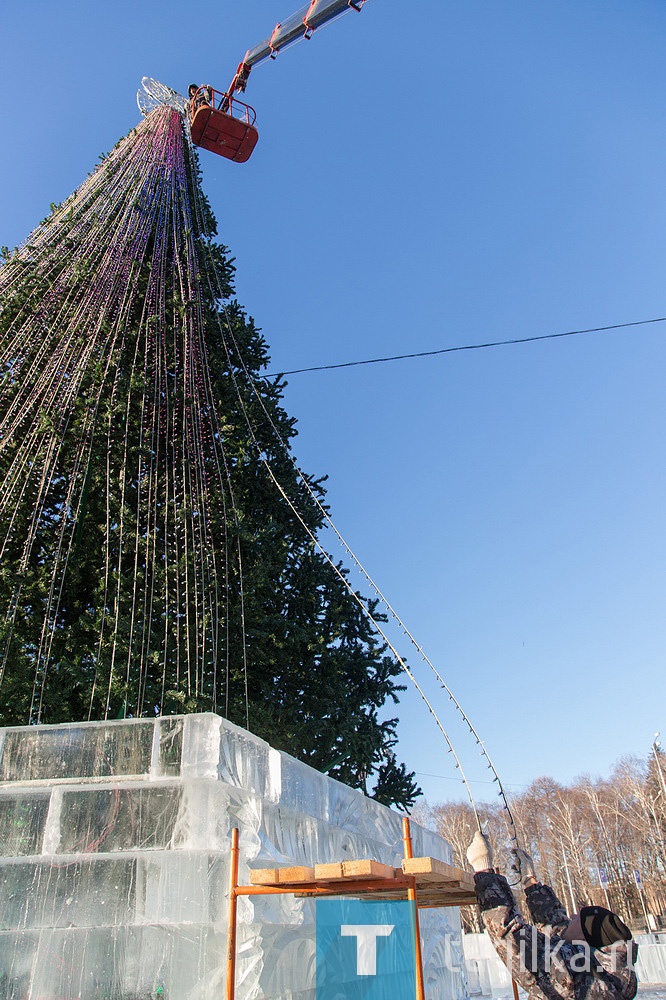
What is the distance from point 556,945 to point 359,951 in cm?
221

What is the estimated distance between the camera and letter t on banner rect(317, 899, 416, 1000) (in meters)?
5.23

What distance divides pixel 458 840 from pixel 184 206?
38.1 metres

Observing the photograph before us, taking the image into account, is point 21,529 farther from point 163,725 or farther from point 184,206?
point 184,206

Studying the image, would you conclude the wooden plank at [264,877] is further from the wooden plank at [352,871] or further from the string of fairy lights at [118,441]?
the string of fairy lights at [118,441]

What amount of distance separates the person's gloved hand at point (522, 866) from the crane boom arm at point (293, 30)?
11.8 meters

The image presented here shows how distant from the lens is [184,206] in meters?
12.1

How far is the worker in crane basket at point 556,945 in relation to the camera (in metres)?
3.74

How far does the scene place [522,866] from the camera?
4113mm

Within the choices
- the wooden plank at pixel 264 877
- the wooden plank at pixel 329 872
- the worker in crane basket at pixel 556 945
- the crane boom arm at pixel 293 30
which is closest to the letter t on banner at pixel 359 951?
the wooden plank at pixel 264 877

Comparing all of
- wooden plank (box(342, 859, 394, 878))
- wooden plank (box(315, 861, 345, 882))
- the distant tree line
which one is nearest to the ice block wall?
wooden plank (box(315, 861, 345, 882))

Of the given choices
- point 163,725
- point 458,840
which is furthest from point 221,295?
point 458,840

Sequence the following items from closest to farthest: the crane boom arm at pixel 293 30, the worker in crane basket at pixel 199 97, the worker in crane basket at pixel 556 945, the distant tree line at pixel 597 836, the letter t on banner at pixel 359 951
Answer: the worker in crane basket at pixel 556 945
the letter t on banner at pixel 359 951
the crane boom arm at pixel 293 30
the worker in crane basket at pixel 199 97
the distant tree line at pixel 597 836

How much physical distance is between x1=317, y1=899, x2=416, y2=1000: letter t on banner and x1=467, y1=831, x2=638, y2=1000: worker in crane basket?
148 cm

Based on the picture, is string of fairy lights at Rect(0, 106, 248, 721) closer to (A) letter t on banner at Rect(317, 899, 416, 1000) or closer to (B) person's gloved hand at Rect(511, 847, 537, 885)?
(A) letter t on banner at Rect(317, 899, 416, 1000)
